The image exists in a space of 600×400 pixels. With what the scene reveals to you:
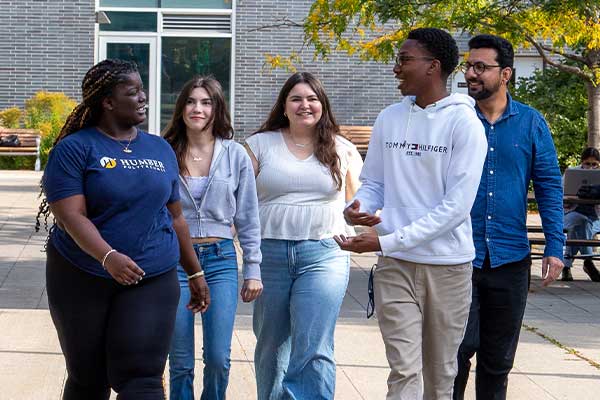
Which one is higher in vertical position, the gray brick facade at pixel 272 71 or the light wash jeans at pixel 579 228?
the gray brick facade at pixel 272 71

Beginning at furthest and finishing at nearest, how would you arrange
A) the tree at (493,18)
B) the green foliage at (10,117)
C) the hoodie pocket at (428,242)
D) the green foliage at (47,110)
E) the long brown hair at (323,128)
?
the green foliage at (10,117) < the green foliage at (47,110) < the tree at (493,18) < the long brown hair at (323,128) < the hoodie pocket at (428,242)

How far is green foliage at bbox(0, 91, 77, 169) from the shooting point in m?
25.4

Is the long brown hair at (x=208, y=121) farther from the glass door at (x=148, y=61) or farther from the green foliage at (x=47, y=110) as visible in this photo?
the glass door at (x=148, y=61)

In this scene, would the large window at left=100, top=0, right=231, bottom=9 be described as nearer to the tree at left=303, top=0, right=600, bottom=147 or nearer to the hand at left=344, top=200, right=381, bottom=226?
the tree at left=303, top=0, right=600, bottom=147

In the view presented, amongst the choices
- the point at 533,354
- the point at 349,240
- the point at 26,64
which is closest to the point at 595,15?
the point at 533,354

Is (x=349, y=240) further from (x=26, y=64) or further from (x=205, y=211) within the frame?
(x=26, y=64)

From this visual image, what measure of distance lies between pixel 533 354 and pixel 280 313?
9.76 ft

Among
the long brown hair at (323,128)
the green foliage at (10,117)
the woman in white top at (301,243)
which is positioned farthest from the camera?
the green foliage at (10,117)

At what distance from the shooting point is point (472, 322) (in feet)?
17.2

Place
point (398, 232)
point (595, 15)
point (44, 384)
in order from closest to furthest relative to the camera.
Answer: point (398, 232) < point (44, 384) < point (595, 15)

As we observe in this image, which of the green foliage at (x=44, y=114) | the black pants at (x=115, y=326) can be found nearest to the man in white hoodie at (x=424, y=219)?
the black pants at (x=115, y=326)

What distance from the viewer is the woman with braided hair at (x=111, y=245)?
4.21 meters

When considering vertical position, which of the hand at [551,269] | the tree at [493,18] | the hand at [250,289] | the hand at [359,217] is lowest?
the hand at [250,289]

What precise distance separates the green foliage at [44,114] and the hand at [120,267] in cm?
2177
